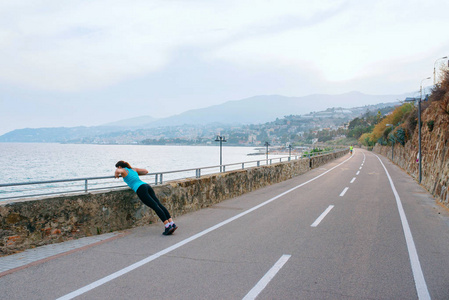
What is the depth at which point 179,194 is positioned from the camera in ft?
33.6

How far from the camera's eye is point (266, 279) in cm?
500

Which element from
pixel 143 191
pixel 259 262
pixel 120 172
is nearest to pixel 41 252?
pixel 120 172

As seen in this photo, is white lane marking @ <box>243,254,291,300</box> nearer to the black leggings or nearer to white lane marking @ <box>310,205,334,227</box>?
the black leggings

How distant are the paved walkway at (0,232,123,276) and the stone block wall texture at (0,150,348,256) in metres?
0.14

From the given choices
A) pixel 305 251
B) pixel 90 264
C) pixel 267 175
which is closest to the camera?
pixel 90 264

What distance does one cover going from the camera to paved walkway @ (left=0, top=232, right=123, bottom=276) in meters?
5.64

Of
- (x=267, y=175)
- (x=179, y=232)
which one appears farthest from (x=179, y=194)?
(x=267, y=175)

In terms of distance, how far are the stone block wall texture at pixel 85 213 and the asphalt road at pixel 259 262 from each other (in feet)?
1.58

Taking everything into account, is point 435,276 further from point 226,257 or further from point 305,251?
point 226,257

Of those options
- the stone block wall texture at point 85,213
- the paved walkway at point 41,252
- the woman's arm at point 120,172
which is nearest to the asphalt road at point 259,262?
the paved walkway at point 41,252

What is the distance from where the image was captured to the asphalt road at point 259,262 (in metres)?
4.60

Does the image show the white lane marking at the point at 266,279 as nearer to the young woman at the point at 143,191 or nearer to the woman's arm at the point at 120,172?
the young woman at the point at 143,191

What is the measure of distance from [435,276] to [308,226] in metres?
3.65

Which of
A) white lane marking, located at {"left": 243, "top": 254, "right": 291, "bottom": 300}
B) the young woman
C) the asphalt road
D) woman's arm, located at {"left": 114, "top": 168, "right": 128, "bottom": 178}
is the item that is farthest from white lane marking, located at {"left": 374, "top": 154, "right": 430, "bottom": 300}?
woman's arm, located at {"left": 114, "top": 168, "right": 128, "bottom": 178}
